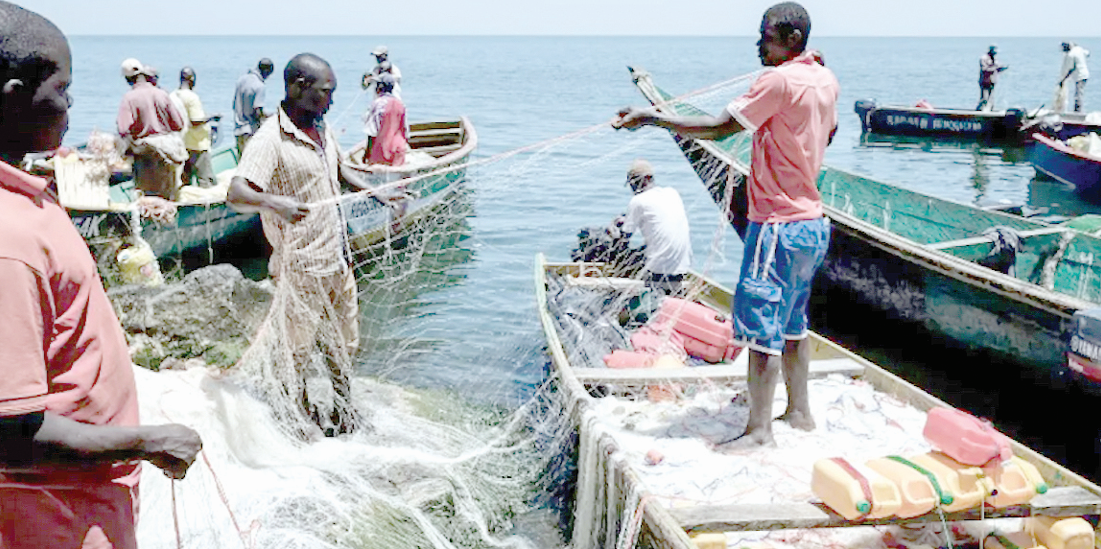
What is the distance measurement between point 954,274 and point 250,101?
10629 millimetres

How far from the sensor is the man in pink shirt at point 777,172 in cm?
384

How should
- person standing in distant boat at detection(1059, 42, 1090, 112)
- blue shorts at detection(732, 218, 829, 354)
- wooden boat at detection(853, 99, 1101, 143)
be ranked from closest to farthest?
blue shorts at detection(732, 218, 829, 354) < person standing in distant boat at detection(1059, 42, 1090, 112) < wooden boat at detection(853, 99, 1101, 143)

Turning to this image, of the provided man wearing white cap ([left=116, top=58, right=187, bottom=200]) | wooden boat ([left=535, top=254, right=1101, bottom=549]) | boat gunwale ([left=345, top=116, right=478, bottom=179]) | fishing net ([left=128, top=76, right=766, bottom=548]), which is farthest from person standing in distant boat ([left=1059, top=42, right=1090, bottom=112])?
man wearing white cap ([left=116, top=58, right=187, bottom=200])

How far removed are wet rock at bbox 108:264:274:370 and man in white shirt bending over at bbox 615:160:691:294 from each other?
11.0 feet

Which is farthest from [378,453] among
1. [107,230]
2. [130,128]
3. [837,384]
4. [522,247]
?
[522,247]

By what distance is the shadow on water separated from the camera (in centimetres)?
618

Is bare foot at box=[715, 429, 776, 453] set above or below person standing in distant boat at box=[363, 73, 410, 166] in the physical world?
below

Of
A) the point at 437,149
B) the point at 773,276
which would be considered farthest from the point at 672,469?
the point at 437,149

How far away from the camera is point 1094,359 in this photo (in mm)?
5336

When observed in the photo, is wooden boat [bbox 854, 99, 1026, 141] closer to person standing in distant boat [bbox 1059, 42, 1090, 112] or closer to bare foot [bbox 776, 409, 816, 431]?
person standing in distant boat [bbox 1059, 42, 1090, 112]

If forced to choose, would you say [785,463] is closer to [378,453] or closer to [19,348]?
[378,453]

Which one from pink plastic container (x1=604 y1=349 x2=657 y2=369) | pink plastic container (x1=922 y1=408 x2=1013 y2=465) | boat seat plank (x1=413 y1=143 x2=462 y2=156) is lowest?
pink plastic container (x1=604 y1=349 x2=657 y2=369)

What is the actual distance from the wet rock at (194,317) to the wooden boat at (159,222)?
104cm

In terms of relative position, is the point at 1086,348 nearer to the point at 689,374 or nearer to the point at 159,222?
the point at 689,374
